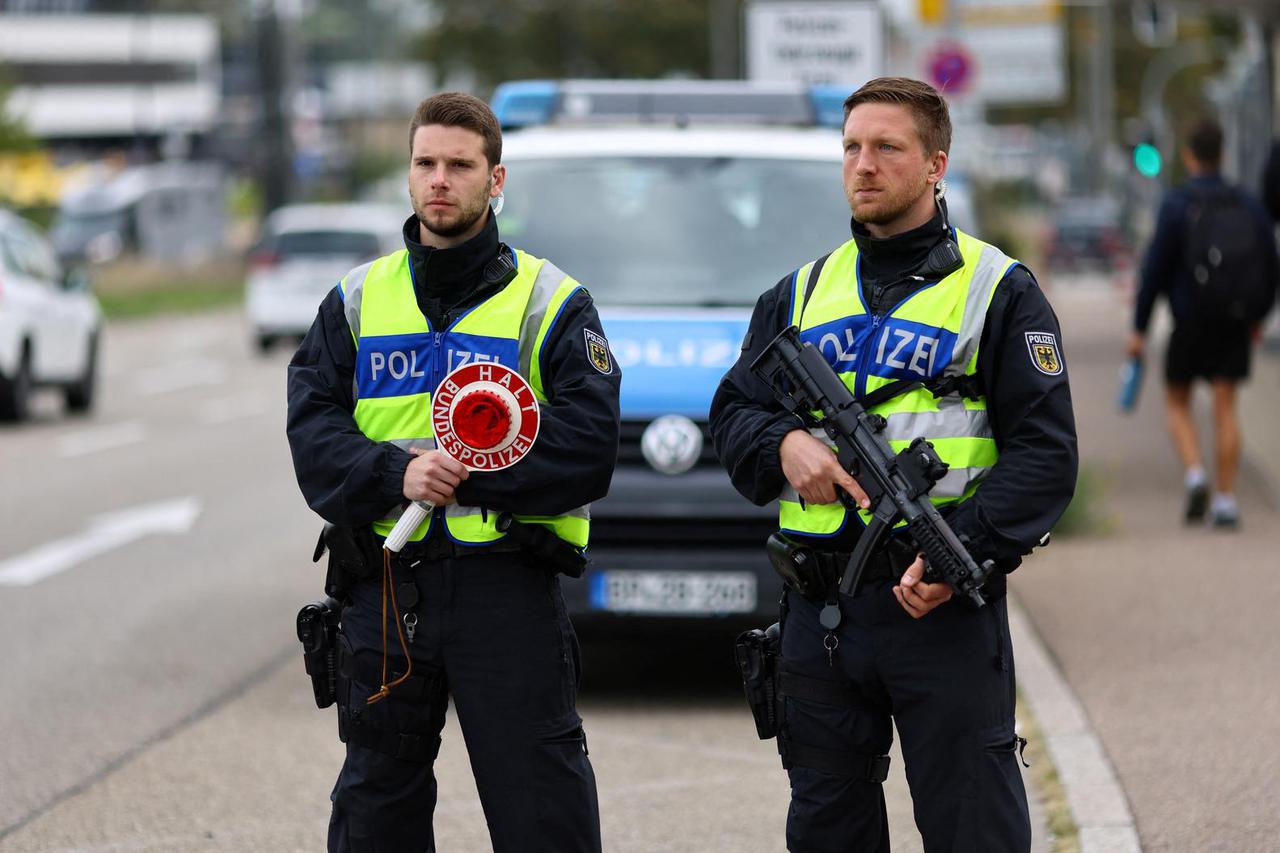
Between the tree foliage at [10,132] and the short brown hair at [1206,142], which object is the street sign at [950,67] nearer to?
the short brown hair at [1206,142]

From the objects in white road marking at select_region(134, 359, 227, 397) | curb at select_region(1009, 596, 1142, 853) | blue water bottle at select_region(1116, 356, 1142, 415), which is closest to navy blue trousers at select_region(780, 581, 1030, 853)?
curb at select_region(1009, 596, 1142, 853)

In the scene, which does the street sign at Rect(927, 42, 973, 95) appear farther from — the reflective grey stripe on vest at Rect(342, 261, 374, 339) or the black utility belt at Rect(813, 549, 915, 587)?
the black utility belt at Rect(813, 549, 915, 587)

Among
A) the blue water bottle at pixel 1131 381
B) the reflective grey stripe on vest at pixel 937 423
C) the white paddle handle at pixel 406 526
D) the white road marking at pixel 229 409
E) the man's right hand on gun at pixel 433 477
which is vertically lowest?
the white road marking at pixel 229 409

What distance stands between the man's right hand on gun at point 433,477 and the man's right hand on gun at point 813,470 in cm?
61

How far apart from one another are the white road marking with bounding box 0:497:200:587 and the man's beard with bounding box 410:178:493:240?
7.14 m

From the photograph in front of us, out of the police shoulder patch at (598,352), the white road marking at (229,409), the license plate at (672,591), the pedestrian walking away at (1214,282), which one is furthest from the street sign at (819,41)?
the police shoulder patch at (598,352)

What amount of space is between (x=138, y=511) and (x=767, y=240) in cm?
653

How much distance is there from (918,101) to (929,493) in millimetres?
734

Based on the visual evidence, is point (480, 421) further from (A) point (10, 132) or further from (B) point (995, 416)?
(A) point (10, 132)

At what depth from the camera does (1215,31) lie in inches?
1419

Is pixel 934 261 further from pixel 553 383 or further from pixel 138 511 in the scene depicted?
pixel 138 511

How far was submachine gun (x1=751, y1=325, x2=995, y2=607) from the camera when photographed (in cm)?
397

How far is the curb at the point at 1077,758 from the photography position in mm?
5848

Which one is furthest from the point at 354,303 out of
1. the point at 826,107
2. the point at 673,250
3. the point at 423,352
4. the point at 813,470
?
the point at 826,107
